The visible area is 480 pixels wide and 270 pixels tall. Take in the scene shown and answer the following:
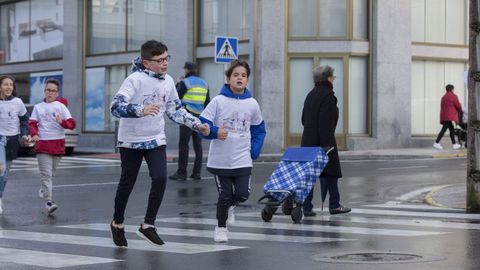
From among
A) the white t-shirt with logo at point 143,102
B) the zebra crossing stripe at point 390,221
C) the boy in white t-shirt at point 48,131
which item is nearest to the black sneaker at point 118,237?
the white t-shirt with logo at point 143,102

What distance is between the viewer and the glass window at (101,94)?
34.2 meters

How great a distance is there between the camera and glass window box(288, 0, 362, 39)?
1156 inches

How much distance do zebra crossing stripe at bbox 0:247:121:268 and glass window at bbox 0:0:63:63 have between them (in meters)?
28.9

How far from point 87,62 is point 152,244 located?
26806mm

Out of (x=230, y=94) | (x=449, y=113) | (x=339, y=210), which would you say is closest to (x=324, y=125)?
(x=339, y=210)

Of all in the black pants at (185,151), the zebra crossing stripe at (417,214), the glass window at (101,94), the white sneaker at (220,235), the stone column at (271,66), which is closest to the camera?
the white sneaker at (220,235)

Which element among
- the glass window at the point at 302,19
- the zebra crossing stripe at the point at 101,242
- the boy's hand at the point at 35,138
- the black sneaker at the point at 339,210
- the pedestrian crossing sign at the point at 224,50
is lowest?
the zebra crossing stripe at the point at 101,242

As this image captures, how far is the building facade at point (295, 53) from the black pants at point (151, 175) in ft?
60.9

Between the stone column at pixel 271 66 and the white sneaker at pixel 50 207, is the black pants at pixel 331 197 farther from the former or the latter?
the stone column at pixel 271 66

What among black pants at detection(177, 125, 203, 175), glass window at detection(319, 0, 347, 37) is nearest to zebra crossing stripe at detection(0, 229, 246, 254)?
black pants at detection(177, 125, 203, 175)

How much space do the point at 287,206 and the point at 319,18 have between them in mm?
18382

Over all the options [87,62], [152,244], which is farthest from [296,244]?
[87,62]

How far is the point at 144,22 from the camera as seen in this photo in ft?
110

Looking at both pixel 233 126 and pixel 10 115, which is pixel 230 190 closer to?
pixel 233 126
